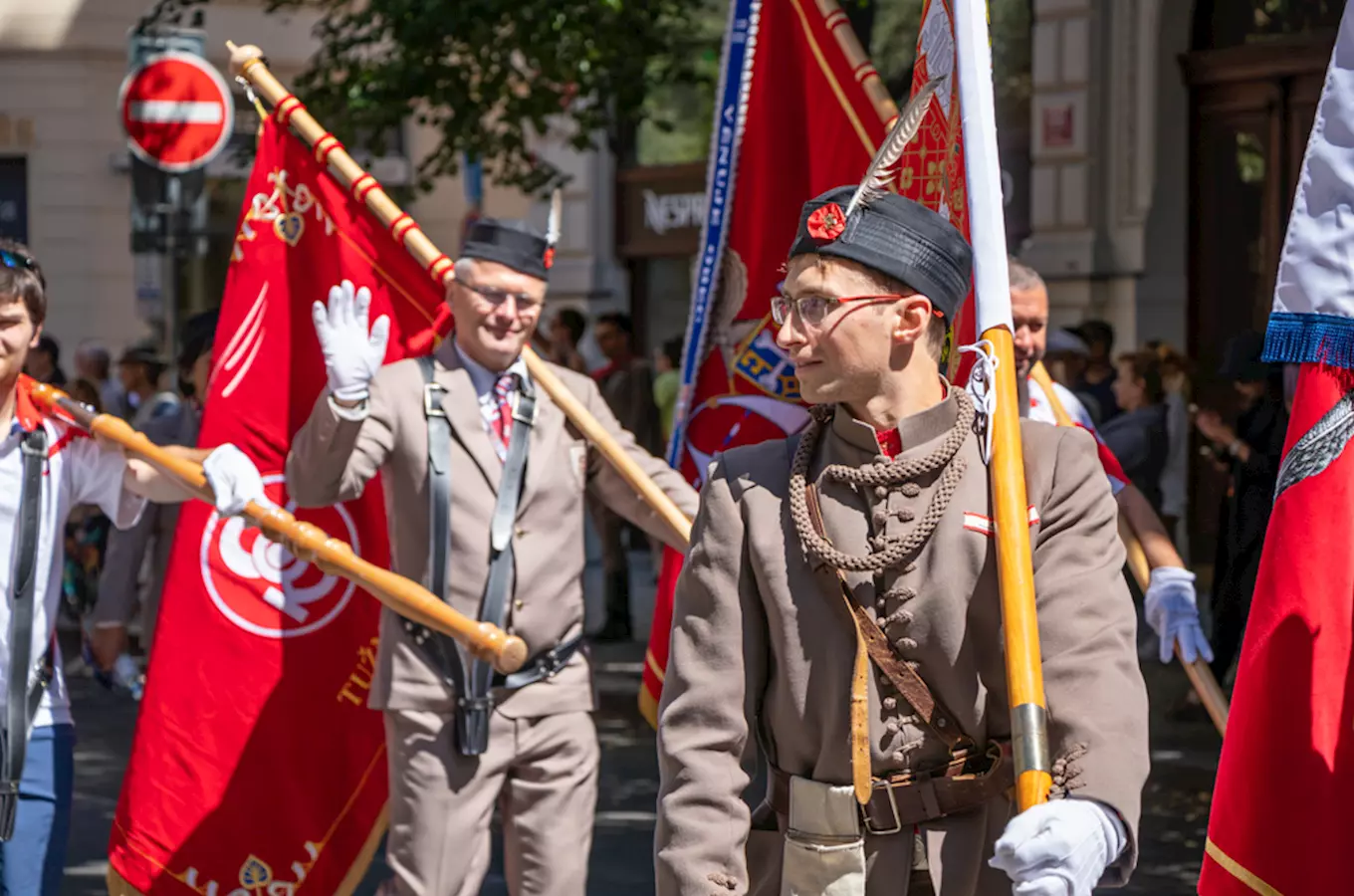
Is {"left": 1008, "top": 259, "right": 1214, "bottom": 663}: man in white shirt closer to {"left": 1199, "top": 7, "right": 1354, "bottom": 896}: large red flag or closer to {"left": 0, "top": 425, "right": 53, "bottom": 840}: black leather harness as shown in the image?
{"left": 1199, "top": 7, "right": 1354, "bottom": 896}: large red flag

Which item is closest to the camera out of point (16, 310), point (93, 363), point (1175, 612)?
point (16, 310)

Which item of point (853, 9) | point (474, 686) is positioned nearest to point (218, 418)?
point (474, 686)

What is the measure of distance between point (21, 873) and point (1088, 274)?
37.1 feet

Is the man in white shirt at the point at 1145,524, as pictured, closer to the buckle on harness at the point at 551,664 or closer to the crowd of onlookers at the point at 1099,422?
the buckle on harness at the point at 551,664

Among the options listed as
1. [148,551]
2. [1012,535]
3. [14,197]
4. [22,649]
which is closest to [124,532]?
[148,551]

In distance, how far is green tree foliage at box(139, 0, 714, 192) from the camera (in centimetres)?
1139

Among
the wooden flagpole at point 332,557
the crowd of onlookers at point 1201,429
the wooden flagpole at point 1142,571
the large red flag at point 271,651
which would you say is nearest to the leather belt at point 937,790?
the wooden flagpole at point 332,557

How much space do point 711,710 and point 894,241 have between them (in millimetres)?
752

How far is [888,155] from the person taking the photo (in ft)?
11.5

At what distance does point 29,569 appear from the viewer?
490 centimetres

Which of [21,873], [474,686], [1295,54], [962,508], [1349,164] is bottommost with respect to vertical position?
[21,873]

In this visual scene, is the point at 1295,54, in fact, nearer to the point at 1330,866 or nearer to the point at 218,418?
the point at 218,418

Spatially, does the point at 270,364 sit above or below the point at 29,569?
above

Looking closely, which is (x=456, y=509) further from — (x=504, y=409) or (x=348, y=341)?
(x=348, y=341)
